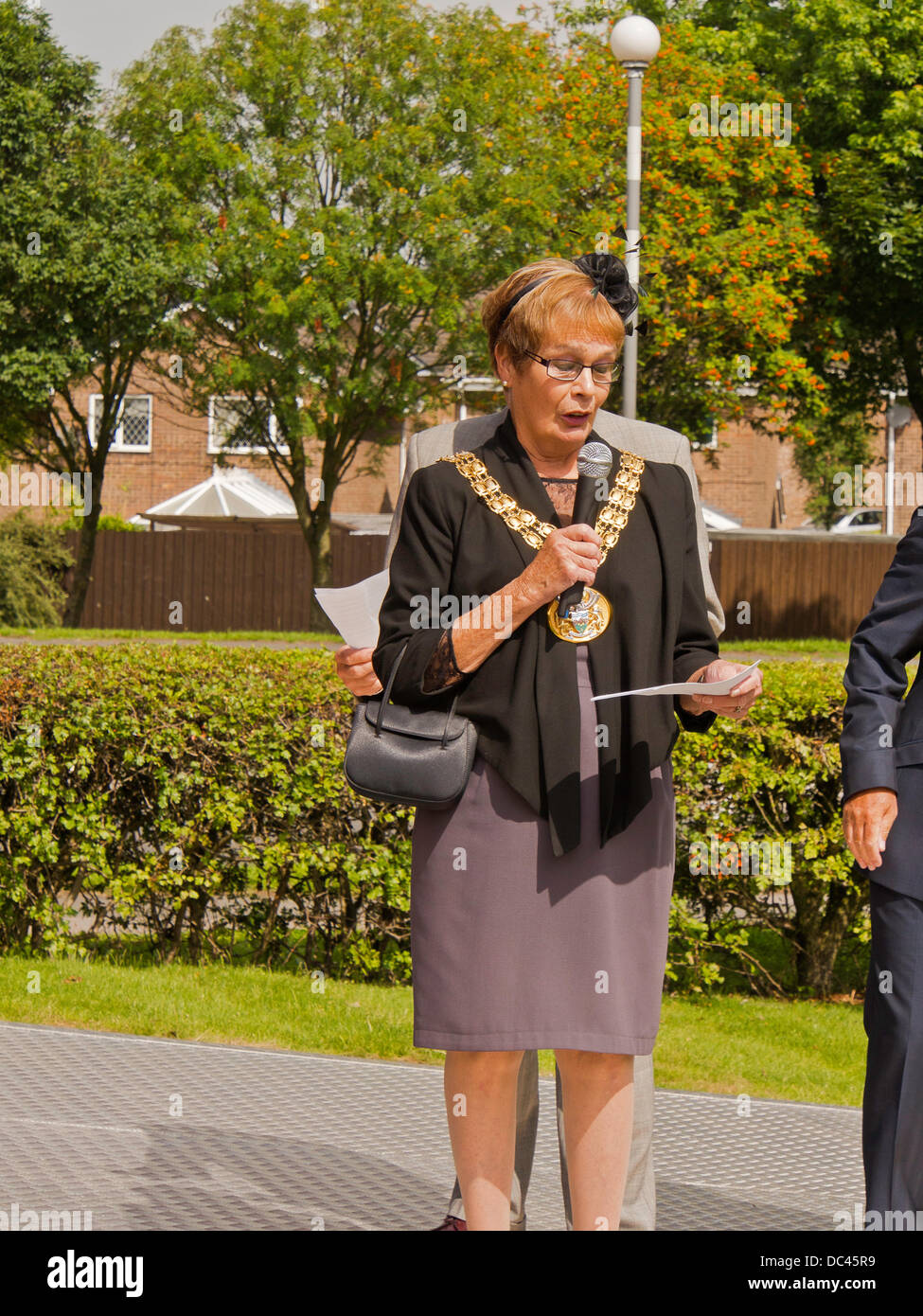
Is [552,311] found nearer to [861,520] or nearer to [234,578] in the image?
[234,578]

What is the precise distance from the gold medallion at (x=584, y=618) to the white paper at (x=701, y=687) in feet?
0.44

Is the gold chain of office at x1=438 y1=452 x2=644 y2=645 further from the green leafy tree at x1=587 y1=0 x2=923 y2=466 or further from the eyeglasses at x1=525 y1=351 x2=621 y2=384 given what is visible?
the green leafy tree at x1=587 y1=0 x2=923 y2=466

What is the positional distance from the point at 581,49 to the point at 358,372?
6.60 meters

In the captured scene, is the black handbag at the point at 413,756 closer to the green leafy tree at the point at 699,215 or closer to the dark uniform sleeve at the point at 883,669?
the dark uniform sleeve at the point at 883,669

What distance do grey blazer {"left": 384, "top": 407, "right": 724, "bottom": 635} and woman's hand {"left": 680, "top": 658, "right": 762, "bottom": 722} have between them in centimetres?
24

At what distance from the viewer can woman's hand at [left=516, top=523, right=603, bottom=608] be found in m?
2.75

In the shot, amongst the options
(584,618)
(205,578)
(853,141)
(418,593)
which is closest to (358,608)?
(418,593)

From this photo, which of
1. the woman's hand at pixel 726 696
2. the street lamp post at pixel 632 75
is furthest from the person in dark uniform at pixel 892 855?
the street lamp post at pixel 632 75

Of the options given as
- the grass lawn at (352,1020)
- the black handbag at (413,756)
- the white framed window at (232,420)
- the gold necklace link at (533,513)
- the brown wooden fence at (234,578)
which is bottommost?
the grass lawn at (352,1020)

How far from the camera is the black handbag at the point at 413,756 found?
2877 millimetres

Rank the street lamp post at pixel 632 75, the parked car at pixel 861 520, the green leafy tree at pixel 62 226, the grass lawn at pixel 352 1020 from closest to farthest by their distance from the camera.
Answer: the grass lawn at pixel 352 1020 → the street lamp post at pixel 632 75 → the green leafy tree at pixel 62 226 → the parked car at pixel 861 520

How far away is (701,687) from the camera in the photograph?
108 inches
